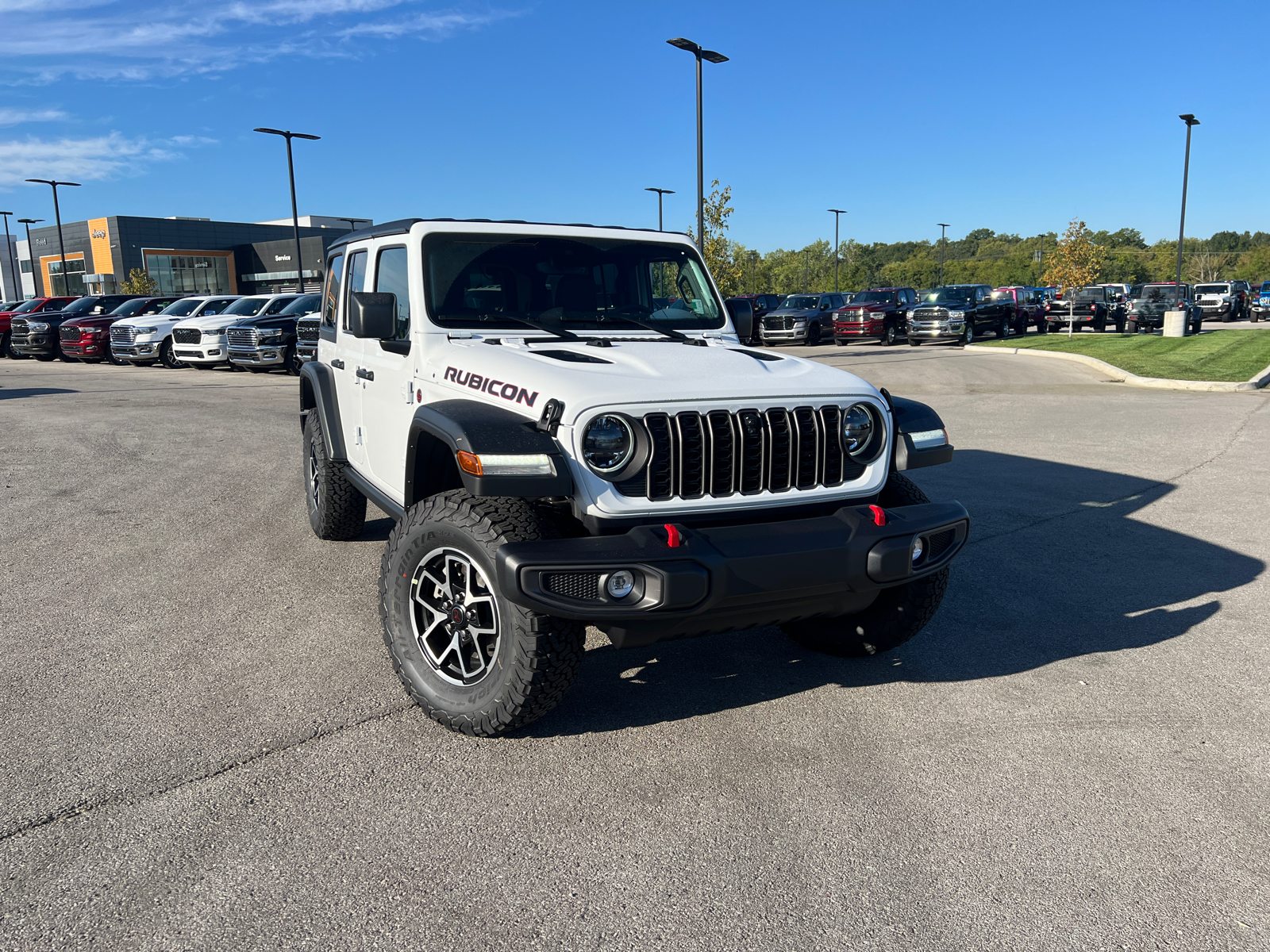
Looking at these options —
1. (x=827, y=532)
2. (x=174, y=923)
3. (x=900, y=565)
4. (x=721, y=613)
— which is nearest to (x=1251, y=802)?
(x=900, y=565)

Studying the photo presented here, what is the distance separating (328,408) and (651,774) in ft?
11.2

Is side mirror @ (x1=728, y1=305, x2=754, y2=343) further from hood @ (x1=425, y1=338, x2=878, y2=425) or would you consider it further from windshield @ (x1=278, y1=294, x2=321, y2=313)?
windshield @ (x1=278, y1=294, x2=321, y2=313)

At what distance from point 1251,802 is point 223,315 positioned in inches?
964

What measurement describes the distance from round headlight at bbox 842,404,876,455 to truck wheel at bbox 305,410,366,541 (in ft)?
10.4

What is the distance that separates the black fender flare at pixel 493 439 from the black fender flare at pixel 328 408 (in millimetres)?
1994

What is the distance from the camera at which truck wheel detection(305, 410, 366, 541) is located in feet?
19.7

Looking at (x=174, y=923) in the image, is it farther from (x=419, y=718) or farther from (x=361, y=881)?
(x=419, y=718)

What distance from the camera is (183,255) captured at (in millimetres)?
73938

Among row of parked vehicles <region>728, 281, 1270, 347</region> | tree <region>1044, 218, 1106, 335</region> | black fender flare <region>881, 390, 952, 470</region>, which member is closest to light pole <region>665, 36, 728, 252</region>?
row of parked vehicles <region>728, 281, 1270, 347</region>

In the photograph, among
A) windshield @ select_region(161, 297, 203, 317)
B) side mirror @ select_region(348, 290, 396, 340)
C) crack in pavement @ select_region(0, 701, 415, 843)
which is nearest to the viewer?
crack in pavement @ select_region(0, 701, 415, 843)

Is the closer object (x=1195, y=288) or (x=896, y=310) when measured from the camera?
(x=896, y=310)

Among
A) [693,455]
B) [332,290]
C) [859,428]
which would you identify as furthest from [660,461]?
[332,290]

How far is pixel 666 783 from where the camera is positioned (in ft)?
10.9

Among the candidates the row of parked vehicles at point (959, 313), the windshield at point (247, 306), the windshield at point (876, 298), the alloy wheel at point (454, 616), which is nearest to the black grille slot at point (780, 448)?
the alloy wheel at point (454, 616)
